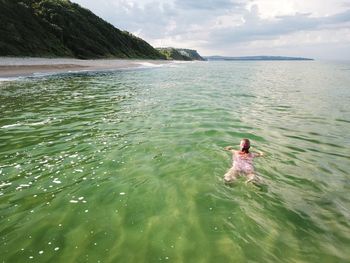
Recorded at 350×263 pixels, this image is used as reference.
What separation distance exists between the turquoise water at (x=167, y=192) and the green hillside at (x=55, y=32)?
63.2 meters

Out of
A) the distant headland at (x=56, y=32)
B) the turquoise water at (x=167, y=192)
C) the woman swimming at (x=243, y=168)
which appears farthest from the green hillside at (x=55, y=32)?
the woman swimming at (x=243, y=168)

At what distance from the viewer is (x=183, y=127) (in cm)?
1831

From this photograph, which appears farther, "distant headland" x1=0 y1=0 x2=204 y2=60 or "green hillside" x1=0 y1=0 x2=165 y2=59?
"green hillside" x1=0 y1=0 x2=165 y2=59

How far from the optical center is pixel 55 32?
310 feet

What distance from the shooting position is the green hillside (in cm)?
7556

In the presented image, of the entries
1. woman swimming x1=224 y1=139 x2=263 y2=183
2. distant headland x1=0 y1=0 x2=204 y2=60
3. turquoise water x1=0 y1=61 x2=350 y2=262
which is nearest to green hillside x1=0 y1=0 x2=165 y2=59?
distant headland x1=0 y1=0 x2=204 y2=60

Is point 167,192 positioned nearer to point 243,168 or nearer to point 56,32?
point 243,168

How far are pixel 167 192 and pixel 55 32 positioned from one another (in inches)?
3823

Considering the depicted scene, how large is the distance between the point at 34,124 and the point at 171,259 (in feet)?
48.5

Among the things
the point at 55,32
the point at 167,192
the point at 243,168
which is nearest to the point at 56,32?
the point at 55,32

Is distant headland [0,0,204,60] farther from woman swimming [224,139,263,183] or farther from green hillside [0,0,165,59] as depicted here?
woman swimming [224,139,263,183]

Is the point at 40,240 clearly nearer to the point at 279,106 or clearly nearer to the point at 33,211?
the point at 33,211

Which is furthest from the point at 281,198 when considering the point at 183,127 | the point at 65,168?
the point at 183,127

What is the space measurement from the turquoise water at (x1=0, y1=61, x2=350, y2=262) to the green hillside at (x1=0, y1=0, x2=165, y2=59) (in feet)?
207
